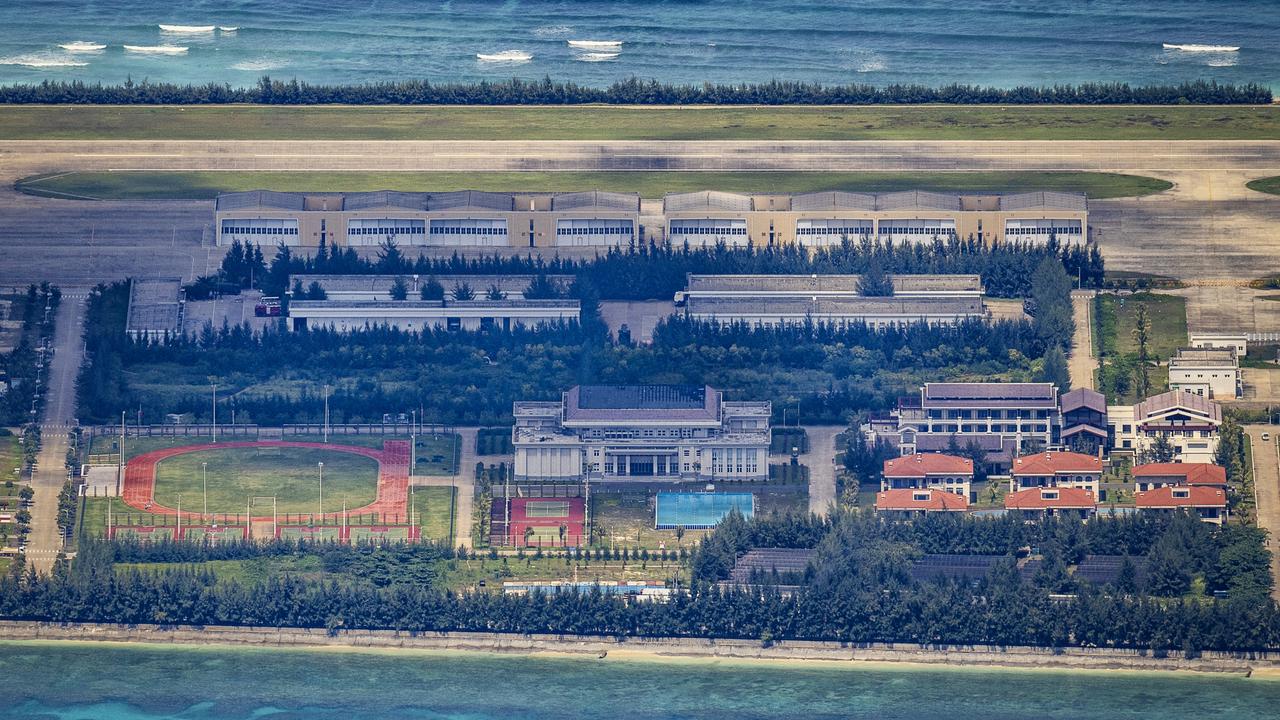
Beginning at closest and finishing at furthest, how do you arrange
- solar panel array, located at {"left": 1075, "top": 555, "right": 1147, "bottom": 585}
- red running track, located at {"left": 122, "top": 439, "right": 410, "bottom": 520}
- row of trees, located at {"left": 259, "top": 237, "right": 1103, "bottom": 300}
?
solar panel array, located at {"left": 1075, "top": 555, "right": 1147, "bottom": 585} → red running track, located at {"left": 122, "top": 439, "right": 410, "bottom": 520} → row of trees, located at {"left": 259, "top": 237, "right": 1103, "bottom": 300}

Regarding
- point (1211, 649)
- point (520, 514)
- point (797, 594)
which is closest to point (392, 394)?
point (520, 514)

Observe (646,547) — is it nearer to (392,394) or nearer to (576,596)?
(576,596)

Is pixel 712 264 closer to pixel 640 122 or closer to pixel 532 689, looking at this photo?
pixel 640 122

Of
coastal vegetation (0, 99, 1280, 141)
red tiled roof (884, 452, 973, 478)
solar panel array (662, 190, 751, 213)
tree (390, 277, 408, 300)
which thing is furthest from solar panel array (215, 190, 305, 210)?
red tiled roof (884, 452, 973, 478)

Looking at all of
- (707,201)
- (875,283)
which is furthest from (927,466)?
(707,201)

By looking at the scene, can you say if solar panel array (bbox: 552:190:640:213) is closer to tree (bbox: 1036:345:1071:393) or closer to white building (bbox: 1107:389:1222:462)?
tree (bbox: 1036:345:1071:393)

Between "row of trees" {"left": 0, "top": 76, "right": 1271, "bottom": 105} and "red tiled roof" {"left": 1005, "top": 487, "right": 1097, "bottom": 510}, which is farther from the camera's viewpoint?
"row of trees" {"left": 0, "top": 76, "right": 1271, "bottom": 105}
